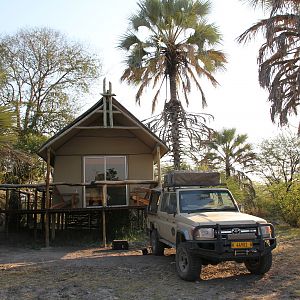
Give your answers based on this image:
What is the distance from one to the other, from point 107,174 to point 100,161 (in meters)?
0.63

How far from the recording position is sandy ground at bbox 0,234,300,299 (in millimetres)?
7332

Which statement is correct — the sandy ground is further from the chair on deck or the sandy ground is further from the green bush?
the green bush

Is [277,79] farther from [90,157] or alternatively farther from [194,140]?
[90,157]

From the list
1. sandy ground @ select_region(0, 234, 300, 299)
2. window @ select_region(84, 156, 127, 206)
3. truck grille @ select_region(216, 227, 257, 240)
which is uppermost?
window @ select_region(84, 156, 127, 206)

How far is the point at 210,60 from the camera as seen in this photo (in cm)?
2088

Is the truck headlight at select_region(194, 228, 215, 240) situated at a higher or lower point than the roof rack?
lower

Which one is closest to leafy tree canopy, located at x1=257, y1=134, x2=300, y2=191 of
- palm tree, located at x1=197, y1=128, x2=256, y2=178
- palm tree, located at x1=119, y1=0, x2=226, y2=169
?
palm tree, located at x1=197, y1=128, x2=256, y2=178

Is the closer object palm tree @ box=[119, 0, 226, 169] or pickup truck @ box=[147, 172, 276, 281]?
pickup truck @ box=[147, 172, 276, 281]

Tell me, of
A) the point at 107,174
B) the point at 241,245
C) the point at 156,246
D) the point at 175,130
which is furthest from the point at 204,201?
the point at 175,130

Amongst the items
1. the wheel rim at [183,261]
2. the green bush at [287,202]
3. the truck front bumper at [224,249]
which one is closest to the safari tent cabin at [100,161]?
the green bush at [287,202]

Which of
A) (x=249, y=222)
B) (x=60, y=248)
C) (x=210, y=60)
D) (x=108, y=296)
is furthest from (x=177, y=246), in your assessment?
(x=210, y=60)

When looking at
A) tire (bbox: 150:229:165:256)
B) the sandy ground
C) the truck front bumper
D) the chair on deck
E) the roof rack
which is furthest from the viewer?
the chair on deck

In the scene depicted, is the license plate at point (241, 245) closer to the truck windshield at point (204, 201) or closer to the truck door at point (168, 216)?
the truck windshield at point (204, 201)

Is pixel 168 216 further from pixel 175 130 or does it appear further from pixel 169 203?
pixel 175 130
